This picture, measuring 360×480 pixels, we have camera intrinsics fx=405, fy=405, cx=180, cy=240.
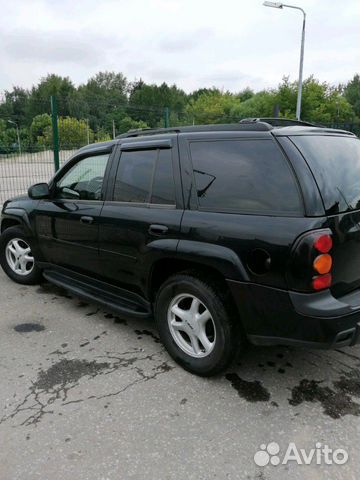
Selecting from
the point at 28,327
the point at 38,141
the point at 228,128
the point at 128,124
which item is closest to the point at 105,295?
the point at 28,327

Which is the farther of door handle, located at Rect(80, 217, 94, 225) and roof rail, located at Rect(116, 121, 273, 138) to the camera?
door handle, located at Rect(80, 217, 94, 225)

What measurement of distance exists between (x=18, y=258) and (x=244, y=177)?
3.17 m

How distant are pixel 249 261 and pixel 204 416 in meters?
1.00

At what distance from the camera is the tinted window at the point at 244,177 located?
2.44 metres

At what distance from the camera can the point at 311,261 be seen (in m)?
2.29

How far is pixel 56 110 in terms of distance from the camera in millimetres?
8664

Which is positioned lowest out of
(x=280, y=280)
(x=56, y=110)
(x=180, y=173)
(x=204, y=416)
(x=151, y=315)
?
(x=204, y=416)

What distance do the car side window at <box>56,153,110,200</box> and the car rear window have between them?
71.6 inches

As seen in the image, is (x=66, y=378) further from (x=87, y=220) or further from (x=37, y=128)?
(x=37, y=128)

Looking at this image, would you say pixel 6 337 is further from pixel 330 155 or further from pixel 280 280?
pixel 330 155

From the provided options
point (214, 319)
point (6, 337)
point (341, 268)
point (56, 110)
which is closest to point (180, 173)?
point (214, 319)

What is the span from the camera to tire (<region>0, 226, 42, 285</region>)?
4632mm

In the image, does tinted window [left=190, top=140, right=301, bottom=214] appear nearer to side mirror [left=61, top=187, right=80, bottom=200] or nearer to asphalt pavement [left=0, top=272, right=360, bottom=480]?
asphalt pavement [left=0, top=272, right=360, bottom=480]

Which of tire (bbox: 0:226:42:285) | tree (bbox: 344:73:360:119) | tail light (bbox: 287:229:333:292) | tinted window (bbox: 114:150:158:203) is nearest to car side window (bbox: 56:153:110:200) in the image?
tinted window (bbox: 114:150:158:203)
